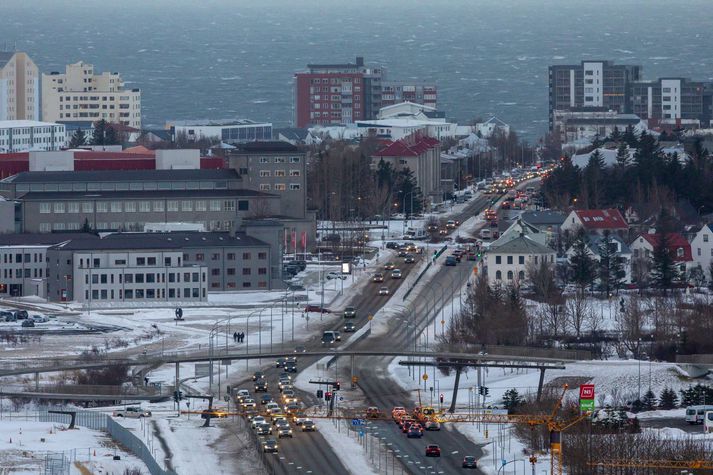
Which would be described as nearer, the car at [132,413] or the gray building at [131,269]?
the car at [132,413]

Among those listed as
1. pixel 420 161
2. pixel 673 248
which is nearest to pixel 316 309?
pixel 673 248

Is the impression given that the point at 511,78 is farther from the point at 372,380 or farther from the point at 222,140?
the point at 372,380

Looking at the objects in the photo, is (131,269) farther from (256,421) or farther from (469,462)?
(469,462)

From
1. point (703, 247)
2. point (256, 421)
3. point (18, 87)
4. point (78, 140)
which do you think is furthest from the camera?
point (18, 87)

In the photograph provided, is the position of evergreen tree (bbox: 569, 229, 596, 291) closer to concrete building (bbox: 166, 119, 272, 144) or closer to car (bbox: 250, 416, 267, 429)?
car (bbox: 250, 416, 267, 429)

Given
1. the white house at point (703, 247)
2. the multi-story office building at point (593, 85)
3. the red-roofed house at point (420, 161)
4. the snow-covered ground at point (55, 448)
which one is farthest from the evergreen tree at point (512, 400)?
the multi-story office building at point (593, 85)

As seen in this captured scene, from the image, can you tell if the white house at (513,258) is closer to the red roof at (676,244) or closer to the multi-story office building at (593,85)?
the red roof at (676,244)
